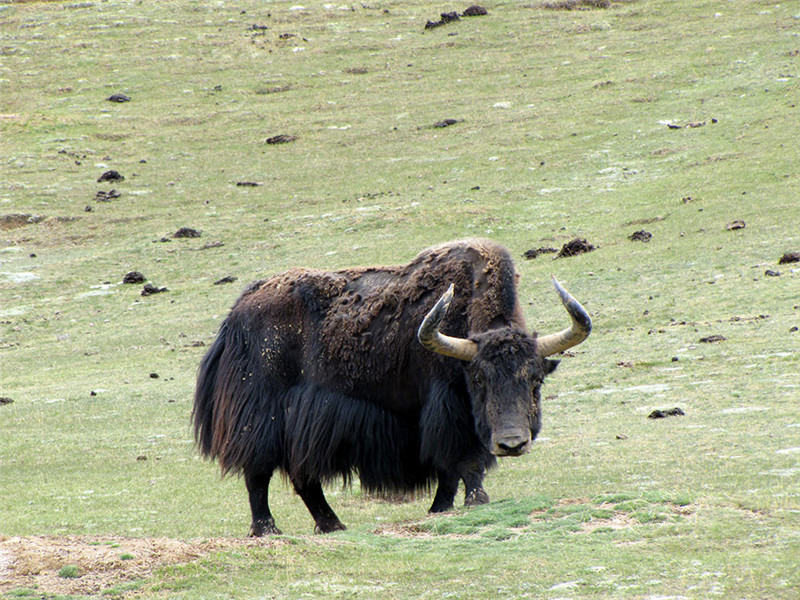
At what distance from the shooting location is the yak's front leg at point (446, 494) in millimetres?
8898

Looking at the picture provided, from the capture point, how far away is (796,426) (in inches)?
403

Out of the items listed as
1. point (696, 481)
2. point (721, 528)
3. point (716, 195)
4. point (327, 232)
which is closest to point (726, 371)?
point (696, 481)

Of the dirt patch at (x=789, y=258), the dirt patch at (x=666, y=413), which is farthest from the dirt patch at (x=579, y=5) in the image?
the dirt patch at (x=666, y=413)

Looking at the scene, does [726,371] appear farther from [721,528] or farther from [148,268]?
[148,268]

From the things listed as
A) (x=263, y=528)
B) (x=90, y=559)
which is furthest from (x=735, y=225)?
(x=90, y=559)

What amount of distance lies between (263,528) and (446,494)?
1.49 m

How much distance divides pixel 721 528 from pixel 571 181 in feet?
69.3

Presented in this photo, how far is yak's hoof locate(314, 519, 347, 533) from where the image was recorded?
29.8 ft

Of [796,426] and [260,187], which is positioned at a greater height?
[796,426]

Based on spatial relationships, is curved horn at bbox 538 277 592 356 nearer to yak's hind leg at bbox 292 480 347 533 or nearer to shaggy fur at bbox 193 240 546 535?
shaggy fur at bbox 193 240 546 535

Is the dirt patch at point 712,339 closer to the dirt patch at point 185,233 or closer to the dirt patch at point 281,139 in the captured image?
the dirt patch at point 185,233

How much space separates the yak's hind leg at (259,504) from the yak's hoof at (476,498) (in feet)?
5.16

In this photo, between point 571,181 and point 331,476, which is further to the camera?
point 571,181

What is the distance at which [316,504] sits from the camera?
9414mm
